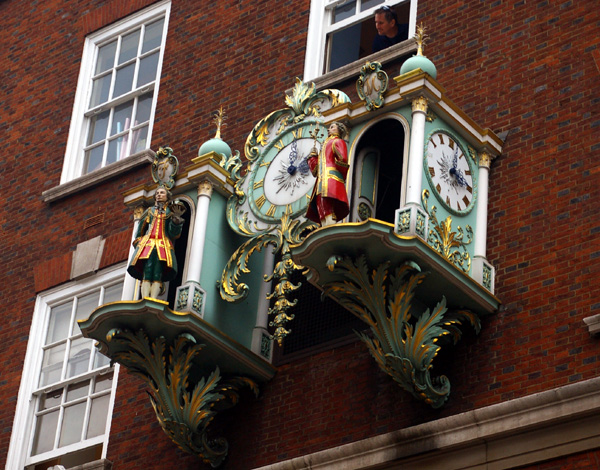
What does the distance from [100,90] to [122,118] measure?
654 mm

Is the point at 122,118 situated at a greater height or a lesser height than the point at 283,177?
greater

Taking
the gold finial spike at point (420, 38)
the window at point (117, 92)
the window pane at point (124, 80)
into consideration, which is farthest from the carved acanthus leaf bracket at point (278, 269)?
the window pane at point (124, 80)

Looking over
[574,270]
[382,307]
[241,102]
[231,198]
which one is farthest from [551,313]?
[241,102]

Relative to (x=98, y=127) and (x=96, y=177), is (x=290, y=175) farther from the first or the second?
(x=98, y=127)

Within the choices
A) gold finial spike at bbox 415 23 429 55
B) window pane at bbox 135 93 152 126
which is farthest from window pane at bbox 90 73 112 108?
gold finial spike at bbox 415 23 429 55

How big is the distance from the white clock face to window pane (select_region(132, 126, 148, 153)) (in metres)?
3.34

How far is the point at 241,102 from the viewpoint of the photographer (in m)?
15.6

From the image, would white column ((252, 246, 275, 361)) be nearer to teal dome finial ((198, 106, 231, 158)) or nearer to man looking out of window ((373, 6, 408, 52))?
teal dome finial ((198, 106, 231, 158))

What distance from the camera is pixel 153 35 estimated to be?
682 inches

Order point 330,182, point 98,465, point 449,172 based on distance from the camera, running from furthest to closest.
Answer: point 98,465, point 449,172, point 330,182

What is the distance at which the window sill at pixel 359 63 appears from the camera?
47.0ft

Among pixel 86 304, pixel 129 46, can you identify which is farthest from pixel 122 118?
pixel 86 304

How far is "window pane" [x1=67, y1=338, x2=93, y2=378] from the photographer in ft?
50.4

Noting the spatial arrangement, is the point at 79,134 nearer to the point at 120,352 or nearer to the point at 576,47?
the point at 120,352
